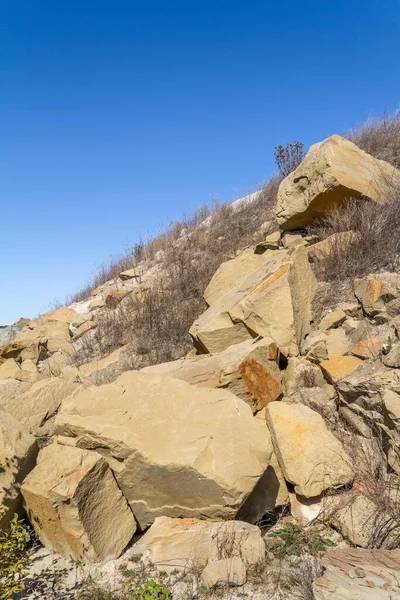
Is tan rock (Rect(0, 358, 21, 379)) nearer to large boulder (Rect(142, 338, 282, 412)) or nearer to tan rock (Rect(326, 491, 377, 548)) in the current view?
large boulder (Rect(142, 338, 282, 412))

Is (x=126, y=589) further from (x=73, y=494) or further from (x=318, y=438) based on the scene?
(x=318, y=438)

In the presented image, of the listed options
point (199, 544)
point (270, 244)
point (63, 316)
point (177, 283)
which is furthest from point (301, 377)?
point (63, 316)

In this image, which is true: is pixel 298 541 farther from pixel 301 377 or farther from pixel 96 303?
pixel 96 303

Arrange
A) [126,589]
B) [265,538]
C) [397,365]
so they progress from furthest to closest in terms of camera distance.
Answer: [397,365] < [265,538] < [126,589]

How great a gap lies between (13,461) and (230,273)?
425 cm

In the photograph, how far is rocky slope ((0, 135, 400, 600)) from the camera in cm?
271

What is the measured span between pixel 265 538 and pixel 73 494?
1.37 meters

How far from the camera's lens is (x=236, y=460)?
288 centimetres

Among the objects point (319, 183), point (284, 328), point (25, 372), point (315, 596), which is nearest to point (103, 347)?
point (25, 372)

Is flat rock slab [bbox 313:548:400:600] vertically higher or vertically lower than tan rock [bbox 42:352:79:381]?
lower

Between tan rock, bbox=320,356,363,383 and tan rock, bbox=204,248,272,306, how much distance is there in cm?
238

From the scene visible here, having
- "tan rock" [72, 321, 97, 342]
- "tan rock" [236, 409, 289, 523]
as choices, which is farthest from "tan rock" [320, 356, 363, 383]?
"tan rock" [72, 321, 97, 342]

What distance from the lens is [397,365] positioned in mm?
3641

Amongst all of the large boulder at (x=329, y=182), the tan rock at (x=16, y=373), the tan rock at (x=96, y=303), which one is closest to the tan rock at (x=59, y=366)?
the tan rock at (x=16, y=373)
